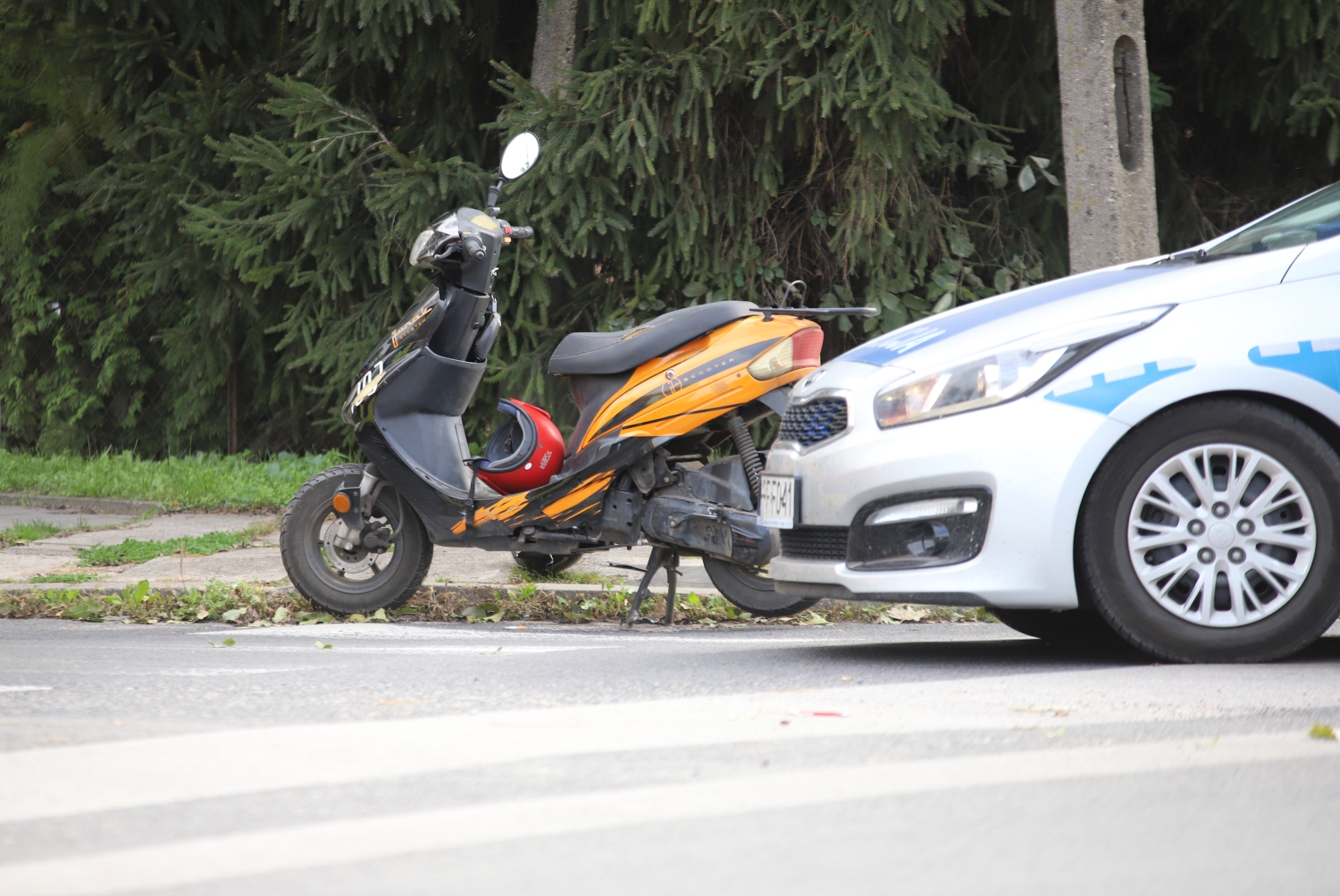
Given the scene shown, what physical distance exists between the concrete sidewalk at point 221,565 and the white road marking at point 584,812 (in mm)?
3336

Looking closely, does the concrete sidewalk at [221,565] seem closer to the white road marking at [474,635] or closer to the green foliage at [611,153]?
the white road marking at [474,635]

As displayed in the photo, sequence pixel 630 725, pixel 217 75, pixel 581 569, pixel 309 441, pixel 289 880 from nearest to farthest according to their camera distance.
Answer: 1. pixel 289 880
2. pixel 630 725
3. pixel 581 569
4. pixel 217 75
5. pixel 309 441

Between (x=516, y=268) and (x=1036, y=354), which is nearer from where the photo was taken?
(x=1036, y=354)

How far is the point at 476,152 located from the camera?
10148mm

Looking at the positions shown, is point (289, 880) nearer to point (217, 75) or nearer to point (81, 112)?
point (217, 75)

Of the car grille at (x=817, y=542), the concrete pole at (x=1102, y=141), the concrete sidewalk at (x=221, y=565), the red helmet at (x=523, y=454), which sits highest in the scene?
the concrete pole at (x=1102, y=141)

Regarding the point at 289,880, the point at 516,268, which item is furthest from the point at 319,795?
the point at 516,268

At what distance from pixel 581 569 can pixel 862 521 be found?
2908 mm

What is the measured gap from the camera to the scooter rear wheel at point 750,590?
6004 millimetres

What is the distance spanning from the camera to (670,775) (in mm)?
3053

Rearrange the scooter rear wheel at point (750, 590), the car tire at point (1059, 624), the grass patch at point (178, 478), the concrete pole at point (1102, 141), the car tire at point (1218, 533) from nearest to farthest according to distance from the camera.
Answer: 1. the car tire at point (1218, 533)
2. the car tire at point (1059, 624)
3. the scooter rear wheel at point (750, 590)
4. the concrete pole at point (1102, 141)
5. the grass patch at point (178, 478)

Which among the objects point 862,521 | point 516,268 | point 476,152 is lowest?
point 862,521

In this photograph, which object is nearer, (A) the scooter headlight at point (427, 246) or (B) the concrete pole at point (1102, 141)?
(A) the scooter headlight at point (427, 246)

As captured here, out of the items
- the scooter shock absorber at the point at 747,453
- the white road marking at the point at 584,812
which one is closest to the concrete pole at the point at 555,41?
the scooter shock absorber at the point at 747,453
